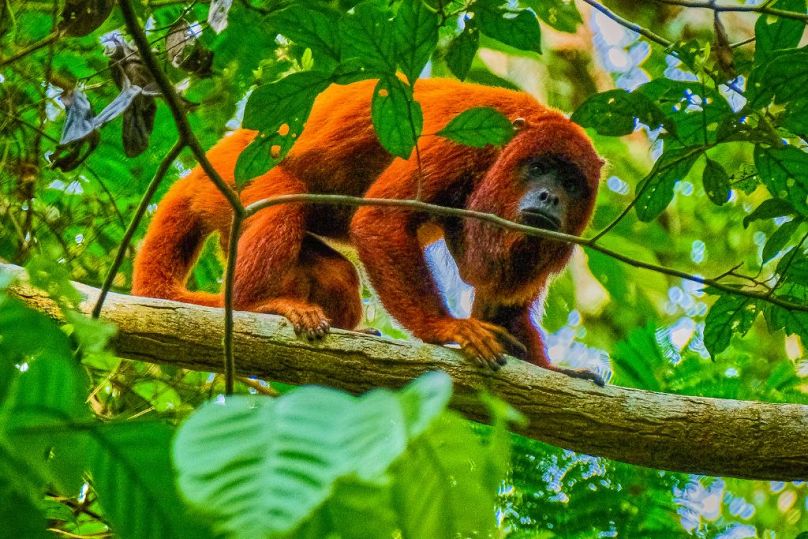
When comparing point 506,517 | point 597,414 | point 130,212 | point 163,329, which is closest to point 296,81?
point 163,329

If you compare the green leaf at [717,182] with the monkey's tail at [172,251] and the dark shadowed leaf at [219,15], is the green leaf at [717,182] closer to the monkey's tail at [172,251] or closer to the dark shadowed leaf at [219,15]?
the dark shadowed leaf at [219,15]

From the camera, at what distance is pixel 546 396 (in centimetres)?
308

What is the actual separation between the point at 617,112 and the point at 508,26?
0.40 metres

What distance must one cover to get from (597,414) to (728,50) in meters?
1.28

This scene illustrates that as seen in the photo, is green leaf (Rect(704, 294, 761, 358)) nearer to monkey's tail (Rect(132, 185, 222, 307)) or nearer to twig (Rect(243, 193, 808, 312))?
twig (Rect(243, 193, 808, 312))

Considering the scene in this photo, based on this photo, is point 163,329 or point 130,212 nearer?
point 163,329

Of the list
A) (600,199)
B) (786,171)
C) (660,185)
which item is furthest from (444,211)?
(600,199)

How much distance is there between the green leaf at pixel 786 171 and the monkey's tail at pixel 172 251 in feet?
7.84

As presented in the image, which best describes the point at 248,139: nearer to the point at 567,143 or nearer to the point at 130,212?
the point at 130,212

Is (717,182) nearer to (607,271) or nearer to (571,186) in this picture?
(571,186)

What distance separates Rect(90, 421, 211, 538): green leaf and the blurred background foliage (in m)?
1.48

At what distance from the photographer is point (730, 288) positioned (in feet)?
8.52

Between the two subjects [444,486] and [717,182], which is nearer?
[444,486]

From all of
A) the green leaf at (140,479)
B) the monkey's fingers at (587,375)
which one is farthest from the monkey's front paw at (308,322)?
the green leaf at (140,479)
